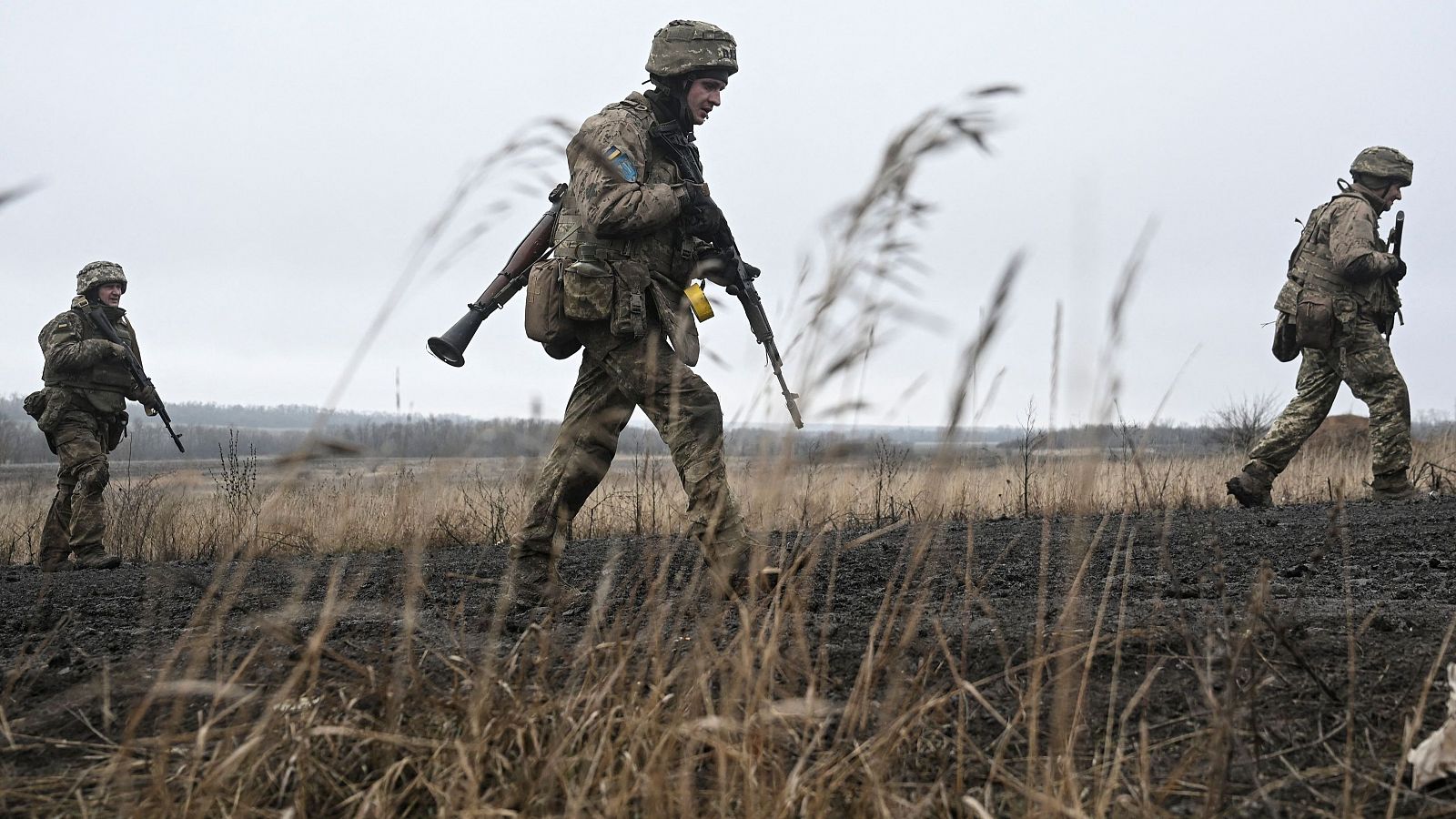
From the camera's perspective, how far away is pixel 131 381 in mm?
7668

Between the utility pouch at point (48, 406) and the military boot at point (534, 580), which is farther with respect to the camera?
the utility pouch at point (48, 406)

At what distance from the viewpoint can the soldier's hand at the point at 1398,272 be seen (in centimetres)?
671

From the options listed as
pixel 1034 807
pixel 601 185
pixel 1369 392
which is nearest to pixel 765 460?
pixel 1034 807

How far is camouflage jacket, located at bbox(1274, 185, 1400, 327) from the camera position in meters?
6.66

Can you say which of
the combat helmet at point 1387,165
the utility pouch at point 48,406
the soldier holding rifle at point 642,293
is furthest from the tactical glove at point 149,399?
the combat helmet at point 1387,165

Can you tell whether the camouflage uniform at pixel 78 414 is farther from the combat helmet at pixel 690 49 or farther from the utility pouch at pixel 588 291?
the combat helmet at pixel 690 49

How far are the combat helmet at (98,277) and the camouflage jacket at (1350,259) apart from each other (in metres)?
7.84

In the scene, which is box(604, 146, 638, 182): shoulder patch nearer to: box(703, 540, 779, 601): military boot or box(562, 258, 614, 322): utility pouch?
box(562, 258, 614, 322): utility pouch

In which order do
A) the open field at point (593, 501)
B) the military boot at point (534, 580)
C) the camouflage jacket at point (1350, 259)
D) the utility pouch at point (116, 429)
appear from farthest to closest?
the utility pouch at point (116, 429), the camouflage jacket at point (1350, 259), the military boot at point (534, 580), the open field at point (593, 501)

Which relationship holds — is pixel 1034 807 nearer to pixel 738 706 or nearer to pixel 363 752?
pixel 738 706

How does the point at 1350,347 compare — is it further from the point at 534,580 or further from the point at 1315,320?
the point at 534,580

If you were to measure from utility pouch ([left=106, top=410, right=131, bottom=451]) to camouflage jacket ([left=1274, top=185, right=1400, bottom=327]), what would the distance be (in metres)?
7.92

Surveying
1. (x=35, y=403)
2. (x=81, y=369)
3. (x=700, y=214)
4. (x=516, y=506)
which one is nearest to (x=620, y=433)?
(x=700, y=214)

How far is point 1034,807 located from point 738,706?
56 cm
